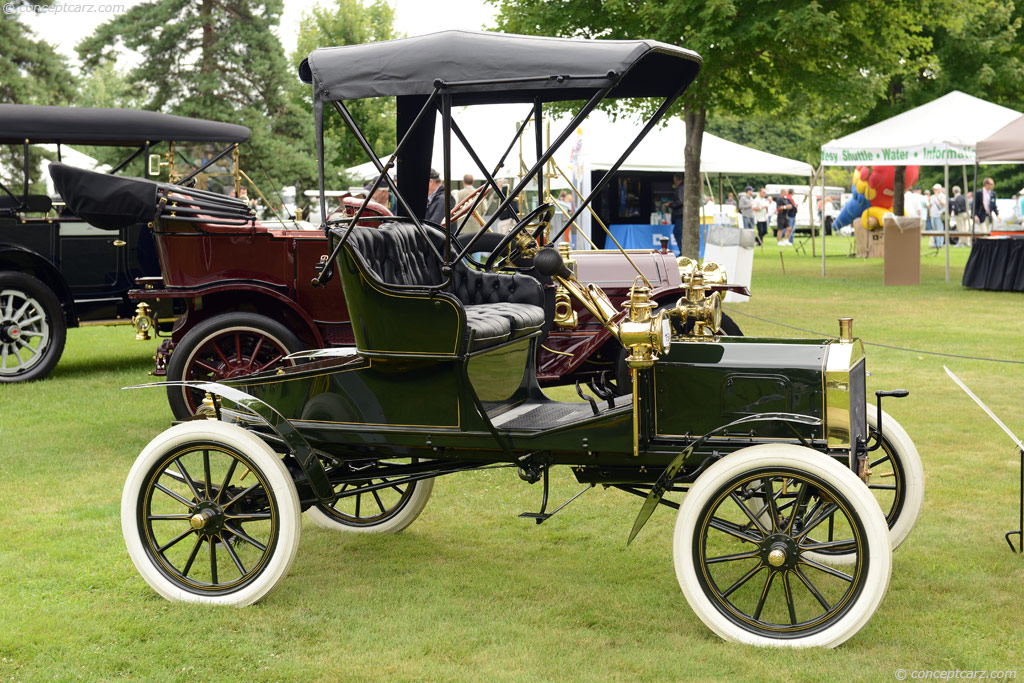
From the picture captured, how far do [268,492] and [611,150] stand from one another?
14723 mm

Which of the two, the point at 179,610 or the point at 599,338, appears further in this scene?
the point at 599,338

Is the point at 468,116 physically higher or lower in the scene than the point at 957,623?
higher

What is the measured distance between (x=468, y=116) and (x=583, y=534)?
1429cm

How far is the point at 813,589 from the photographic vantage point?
3436 millimetres

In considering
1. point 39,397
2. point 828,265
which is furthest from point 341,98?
point 828,265

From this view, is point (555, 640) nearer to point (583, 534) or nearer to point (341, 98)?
point (583, 534)

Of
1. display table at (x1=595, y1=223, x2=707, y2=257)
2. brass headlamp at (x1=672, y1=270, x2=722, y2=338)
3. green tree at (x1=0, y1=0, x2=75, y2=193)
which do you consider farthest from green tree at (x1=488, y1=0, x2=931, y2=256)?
green tree at (x1=0, y1=0, x2=75, y2=193)

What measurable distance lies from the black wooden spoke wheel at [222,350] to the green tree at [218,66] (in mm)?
18585

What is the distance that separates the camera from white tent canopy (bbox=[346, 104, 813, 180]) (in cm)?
1706

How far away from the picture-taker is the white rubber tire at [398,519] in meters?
4.87

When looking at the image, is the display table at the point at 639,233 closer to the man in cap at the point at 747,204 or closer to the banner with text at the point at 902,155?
the banner with text at the point at 902,155

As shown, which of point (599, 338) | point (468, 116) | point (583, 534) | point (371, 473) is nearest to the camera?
point (371, 473)

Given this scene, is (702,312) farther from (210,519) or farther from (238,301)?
(238,301)

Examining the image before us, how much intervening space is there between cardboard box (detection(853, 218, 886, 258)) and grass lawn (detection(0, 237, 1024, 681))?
805 inches
